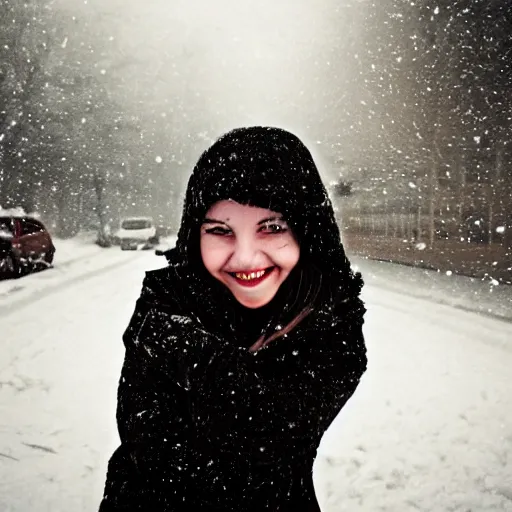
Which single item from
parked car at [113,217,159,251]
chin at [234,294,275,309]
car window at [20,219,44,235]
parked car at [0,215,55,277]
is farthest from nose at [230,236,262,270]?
car window at [20,219,44,235]

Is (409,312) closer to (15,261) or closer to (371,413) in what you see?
(371,413)

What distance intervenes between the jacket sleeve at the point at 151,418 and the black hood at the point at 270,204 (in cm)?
17

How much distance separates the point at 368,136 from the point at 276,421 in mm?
3271

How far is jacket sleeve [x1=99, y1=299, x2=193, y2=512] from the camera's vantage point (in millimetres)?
861

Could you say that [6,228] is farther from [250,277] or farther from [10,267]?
[250,277]

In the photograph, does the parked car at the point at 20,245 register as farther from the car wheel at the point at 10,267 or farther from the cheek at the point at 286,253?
the cheek at the point at 286,253

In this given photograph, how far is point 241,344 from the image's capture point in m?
1.06

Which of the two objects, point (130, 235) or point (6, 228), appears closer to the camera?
point (130, 235)

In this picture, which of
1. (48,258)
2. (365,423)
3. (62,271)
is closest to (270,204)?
(365,423)

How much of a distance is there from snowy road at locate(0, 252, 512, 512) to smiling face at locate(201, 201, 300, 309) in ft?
4.56

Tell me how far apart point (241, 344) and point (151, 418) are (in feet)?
0.98

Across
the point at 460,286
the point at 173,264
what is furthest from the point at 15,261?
the point at 460,286

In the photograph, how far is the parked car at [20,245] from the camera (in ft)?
23.1

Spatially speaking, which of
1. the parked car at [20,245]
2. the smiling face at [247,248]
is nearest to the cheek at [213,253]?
the smiling face at [247,248]
